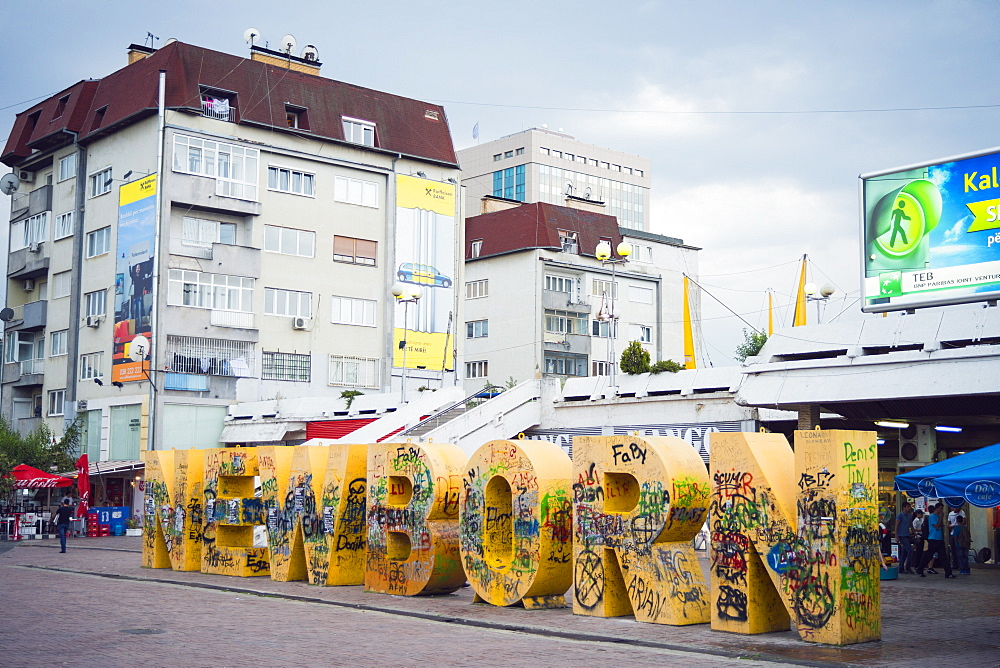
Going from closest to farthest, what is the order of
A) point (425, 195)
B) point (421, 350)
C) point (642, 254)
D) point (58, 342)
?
point (58, 342), point (421, 350), point (425, 195), point (642, 254)

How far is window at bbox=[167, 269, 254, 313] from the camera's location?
46.9 meters

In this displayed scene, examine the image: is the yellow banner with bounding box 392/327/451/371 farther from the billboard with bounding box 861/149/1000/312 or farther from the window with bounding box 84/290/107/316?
the billboard with bounding box 861/149/1000/312

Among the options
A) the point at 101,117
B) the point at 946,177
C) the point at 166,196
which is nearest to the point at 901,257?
the point at 946,177

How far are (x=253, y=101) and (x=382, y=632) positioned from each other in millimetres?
38551

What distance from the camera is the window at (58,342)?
52.3 meters

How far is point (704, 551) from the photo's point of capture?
2908 cm

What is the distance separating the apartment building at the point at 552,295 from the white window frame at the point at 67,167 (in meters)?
24.6

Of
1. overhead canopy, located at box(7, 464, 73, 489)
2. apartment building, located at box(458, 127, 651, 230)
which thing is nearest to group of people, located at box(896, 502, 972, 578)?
overhead canopy, located at box(7, 464, 73, 489)

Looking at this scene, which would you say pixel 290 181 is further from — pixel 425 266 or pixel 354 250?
pixel 425 266

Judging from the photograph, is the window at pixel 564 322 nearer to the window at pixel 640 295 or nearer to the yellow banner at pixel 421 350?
the window at pixel 640 295

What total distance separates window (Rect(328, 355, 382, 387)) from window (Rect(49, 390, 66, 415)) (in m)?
13.0

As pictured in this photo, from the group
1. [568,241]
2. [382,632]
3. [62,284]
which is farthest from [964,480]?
[568,241]

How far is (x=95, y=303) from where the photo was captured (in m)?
50.5

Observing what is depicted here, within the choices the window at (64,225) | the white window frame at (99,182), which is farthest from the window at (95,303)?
the white window frame at (99,182)
